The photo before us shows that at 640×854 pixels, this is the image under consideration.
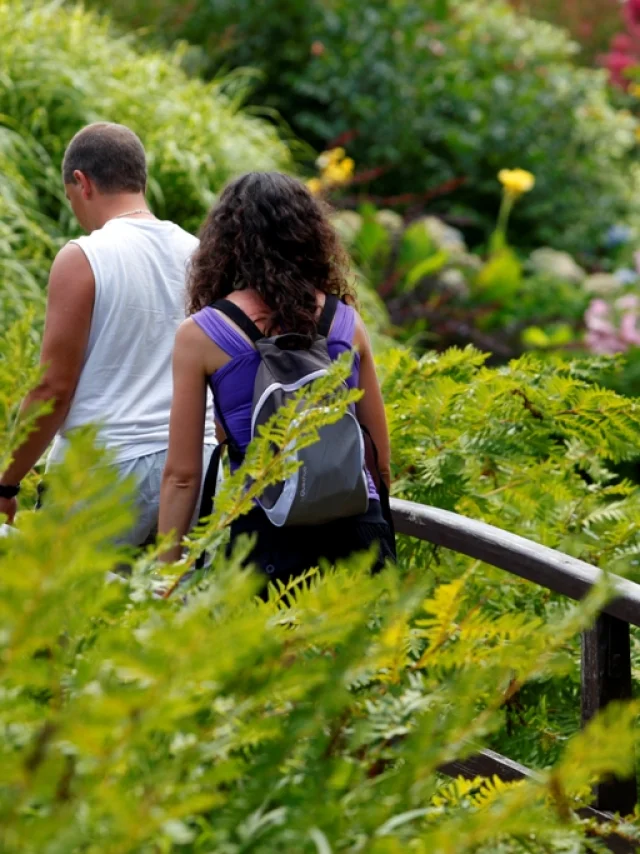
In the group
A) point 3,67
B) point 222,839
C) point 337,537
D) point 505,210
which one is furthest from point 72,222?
point 505,210

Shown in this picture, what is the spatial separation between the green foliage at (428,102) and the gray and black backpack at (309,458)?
962 cm

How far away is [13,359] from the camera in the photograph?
57.7 inches

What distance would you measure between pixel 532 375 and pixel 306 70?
9.43m

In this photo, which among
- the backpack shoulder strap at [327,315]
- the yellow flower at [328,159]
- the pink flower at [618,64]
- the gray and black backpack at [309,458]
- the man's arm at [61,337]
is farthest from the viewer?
the pink flower at [618,64]

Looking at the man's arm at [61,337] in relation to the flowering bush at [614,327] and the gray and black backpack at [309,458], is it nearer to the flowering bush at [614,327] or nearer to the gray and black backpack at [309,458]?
the gray and black backpack at [309,458]

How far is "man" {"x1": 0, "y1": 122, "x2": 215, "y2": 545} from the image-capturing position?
3125mm

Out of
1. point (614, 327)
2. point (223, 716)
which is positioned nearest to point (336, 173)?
point (614, 327)

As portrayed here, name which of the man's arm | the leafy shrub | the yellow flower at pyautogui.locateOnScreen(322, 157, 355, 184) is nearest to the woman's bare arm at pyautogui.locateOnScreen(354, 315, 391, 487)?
the man's arm

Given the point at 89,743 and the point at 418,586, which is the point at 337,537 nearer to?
the point at 418,586

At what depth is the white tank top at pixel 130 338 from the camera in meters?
3.16

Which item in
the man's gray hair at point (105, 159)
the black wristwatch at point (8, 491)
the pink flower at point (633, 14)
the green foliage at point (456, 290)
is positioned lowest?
the green foliage at point (456, 290)

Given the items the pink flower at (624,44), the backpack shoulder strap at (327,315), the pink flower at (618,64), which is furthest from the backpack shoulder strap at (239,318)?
the pink flower at (624,44)

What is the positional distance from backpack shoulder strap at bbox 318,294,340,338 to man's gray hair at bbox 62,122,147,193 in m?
0.84

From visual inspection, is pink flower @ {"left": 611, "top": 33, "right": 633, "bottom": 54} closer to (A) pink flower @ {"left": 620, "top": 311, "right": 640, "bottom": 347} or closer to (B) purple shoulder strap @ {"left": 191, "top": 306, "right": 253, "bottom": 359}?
(A) pink flower @ {"left": 620, "top": 311, "right": 640, "bottom": 347}
